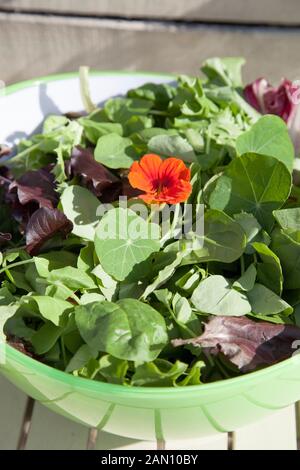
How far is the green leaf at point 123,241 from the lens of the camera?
1.61 ft

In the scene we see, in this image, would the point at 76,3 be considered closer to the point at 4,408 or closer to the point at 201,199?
the point at 201,199

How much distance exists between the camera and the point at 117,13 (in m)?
0.89

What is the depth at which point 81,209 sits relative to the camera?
1.79 ft

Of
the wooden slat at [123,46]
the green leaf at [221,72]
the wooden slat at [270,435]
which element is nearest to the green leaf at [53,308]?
the wooden slat at [270,435]

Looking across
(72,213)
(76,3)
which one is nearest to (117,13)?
(76,3)

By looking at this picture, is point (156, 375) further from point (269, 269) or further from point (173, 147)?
point (173, 147)

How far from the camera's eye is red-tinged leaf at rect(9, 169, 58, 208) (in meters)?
0.56

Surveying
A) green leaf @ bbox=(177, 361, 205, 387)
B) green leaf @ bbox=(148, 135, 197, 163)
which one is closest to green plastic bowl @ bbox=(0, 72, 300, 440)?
green leaf @ bbox=(177, 361, 205, 387)

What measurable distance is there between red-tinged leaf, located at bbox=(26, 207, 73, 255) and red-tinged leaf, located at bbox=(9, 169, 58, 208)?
4cm

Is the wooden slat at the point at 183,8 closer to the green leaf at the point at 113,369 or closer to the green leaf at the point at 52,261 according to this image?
the green leaf at the point at 52,261

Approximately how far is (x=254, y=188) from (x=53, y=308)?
203mm

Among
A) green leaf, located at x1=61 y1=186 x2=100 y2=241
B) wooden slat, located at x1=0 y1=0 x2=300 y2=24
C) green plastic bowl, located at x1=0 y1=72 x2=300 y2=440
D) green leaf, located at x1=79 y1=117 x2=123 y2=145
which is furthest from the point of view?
wooden slat, located at x1=0 y1=0 x2=300 y2=24

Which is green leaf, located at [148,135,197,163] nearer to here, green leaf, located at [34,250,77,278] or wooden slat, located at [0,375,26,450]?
green leaf, located at [34,250,77,278]

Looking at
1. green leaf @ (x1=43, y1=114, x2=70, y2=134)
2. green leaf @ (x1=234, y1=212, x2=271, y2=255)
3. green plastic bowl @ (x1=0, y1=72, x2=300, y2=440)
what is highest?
green leaf @ (x1=43, y1=114, x2=70, y2=134)
